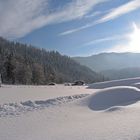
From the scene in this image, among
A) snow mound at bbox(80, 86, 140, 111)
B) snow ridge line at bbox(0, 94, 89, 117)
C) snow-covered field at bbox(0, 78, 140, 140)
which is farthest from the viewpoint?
snow mound at bbox(80, 86, 140, 111)

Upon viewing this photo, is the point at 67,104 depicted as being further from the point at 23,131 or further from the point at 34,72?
the point at 34,72

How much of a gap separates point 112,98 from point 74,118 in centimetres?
504

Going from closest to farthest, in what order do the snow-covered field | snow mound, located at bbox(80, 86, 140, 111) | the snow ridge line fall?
the snow-covered field < the snow ridge line < snow mound, located at bbox(80, 86, 140, 111)

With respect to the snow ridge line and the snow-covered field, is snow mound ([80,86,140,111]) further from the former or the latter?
the snow ridge line

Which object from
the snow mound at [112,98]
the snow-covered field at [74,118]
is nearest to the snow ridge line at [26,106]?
the snow-covered field at [74,118]

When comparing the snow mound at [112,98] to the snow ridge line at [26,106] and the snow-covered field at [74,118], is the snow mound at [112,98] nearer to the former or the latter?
the snow-covered field at [74,118]

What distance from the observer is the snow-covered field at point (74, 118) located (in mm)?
9734

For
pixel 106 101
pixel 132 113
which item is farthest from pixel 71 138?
pixel 106 101

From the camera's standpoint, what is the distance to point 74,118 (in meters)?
13.2

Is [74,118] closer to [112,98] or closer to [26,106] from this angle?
[26,106]

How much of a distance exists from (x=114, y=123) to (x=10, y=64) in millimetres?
68721

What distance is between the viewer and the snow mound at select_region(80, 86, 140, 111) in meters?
16.6

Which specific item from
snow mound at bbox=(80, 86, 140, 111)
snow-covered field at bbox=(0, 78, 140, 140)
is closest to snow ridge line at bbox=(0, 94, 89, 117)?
snow-covered field at bbox=(0, 78, 140, 140)

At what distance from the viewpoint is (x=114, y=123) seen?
10992 mm
